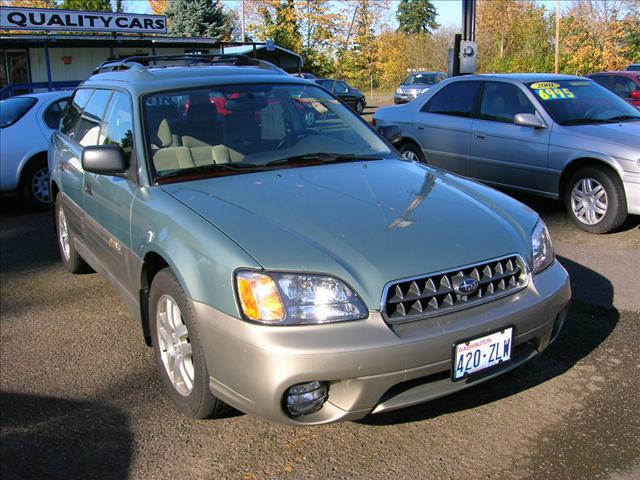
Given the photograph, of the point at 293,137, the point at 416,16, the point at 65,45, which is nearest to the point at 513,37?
the point at 65,45

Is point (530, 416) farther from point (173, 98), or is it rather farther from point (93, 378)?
point (173, 98)

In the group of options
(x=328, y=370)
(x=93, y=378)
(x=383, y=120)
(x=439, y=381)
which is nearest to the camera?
(x=328, y=370)

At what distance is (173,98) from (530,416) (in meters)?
2.69

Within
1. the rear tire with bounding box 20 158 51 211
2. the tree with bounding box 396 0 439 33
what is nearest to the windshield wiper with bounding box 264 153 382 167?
the rear tire with bounding box 20 158 51 211

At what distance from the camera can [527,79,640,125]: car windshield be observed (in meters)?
6.73

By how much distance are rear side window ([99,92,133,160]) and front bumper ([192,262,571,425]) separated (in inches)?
60.1

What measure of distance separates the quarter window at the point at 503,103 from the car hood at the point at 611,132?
58 centimetres

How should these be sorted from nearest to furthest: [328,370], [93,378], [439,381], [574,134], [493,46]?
[328,370] → [439,381] → [93,378] → [574,134] → [493,46]

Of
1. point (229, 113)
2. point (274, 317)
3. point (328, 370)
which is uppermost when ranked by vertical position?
point (229, 113)

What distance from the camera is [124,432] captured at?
3.09 meters

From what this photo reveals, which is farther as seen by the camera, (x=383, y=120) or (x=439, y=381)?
(x=383, y=120)

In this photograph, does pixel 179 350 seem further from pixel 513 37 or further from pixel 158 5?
pixel 158 5

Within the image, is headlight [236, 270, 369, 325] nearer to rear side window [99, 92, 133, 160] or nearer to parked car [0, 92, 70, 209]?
rear side window [99, 92, 133, 160]

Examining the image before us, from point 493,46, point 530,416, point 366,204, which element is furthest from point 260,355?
point 493,46
